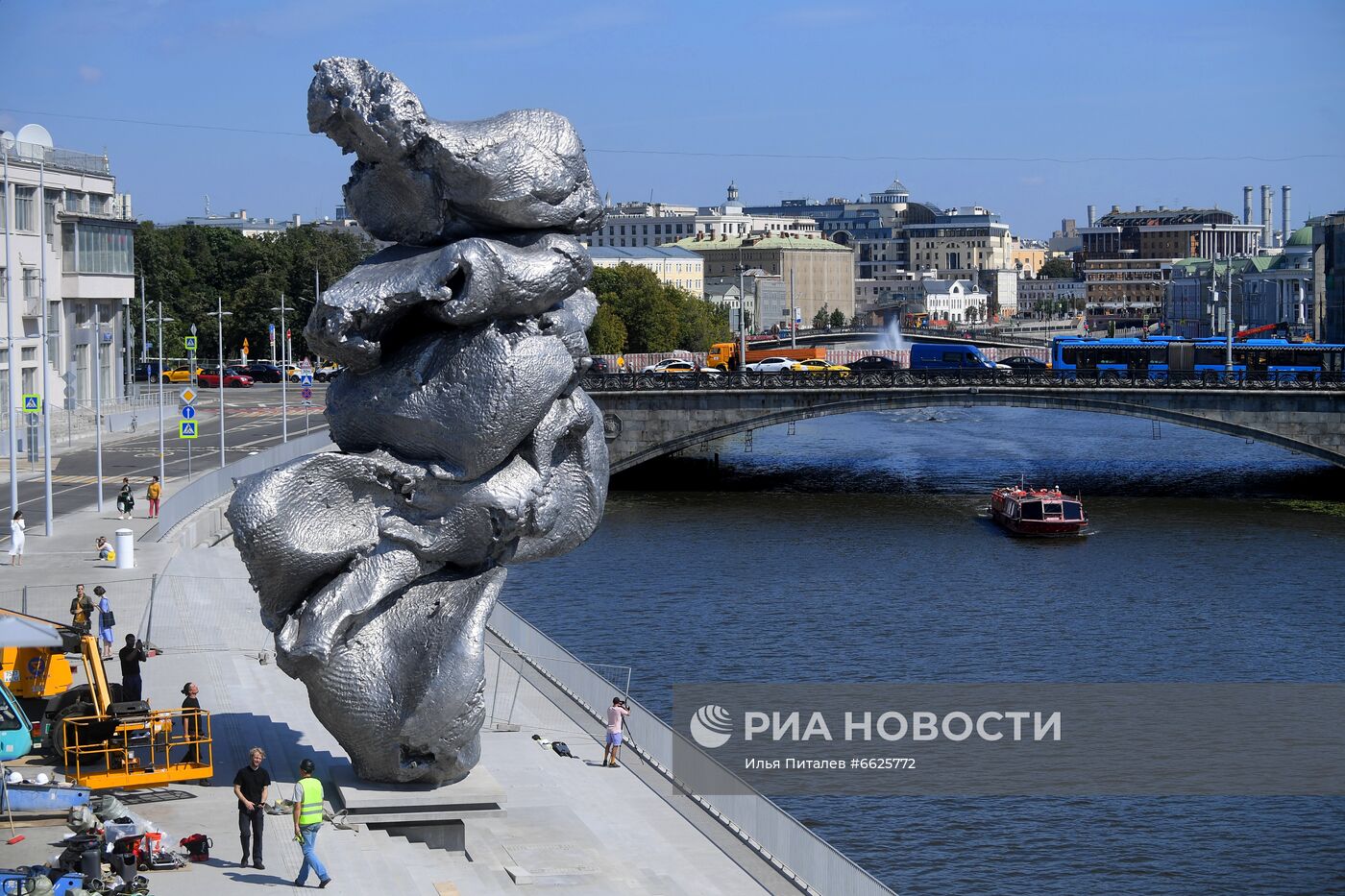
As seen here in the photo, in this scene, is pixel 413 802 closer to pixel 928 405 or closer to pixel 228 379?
pixel 928 405

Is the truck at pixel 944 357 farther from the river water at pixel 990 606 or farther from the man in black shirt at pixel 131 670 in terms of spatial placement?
the man in black shirt at pixel 131 670

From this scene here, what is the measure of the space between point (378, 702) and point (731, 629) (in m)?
18.6

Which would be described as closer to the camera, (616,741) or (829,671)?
(616,741)

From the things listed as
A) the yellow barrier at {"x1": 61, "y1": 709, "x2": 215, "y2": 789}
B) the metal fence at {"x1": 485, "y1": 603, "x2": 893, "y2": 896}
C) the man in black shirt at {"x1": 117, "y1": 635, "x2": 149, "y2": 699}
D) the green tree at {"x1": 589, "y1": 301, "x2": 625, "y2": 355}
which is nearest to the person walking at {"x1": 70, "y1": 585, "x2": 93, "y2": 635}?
the man in black shirt at {"x1": 117, "y1": 635, "x2": 149, "y2": 699}

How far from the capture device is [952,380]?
→ 198 feet

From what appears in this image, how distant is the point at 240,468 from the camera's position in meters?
44.1

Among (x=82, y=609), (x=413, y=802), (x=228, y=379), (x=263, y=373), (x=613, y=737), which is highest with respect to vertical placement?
(x=263, y=373)

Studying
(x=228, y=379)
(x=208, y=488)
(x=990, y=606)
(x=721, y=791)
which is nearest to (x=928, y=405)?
(x=990, y=606)

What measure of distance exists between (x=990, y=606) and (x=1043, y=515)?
10.8 meters

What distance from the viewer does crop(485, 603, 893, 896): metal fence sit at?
18.1 m

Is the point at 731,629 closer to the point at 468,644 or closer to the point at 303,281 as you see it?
the point at 468,644

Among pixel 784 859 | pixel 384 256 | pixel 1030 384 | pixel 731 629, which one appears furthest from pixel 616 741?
→ pixel 1030 384

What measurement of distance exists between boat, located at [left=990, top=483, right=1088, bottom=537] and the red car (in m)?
46.7

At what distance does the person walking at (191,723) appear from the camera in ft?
63.2
